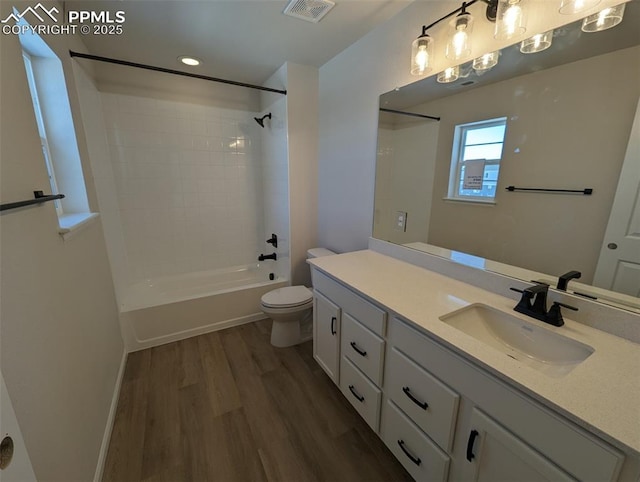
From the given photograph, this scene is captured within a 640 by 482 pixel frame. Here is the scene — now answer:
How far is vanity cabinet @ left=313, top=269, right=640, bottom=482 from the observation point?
0.68 meters

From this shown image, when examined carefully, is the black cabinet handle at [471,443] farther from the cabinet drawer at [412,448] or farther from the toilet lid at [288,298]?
the toilet lid at [288,298]

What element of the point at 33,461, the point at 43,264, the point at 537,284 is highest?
the point at 43,264

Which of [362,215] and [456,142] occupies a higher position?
[456,142]

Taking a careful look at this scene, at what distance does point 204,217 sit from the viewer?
118 inches

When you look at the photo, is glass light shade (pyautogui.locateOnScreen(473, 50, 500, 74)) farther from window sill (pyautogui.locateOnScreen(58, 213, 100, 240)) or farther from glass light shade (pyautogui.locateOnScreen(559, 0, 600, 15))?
window sill (pyautogui.locateOnScreen(58, 213, 100, 240))

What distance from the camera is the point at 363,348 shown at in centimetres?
139

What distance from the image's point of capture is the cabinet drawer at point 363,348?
4.25 feet

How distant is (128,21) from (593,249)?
9.13ft

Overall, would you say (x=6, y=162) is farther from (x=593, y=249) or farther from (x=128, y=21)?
(x=593, y=249)

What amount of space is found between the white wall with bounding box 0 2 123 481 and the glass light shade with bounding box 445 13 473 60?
68.3 inches

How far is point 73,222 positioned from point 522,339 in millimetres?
2154

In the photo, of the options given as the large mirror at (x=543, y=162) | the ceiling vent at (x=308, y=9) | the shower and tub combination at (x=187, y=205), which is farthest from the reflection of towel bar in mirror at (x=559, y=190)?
the shower and tub combination at (x=187, y=205)

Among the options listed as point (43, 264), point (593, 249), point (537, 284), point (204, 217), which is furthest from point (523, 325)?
point (204, 217)

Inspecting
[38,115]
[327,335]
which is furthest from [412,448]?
[38,115]
